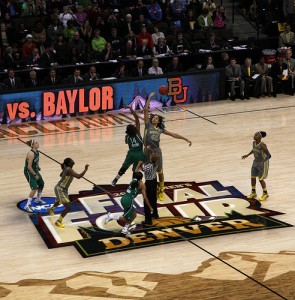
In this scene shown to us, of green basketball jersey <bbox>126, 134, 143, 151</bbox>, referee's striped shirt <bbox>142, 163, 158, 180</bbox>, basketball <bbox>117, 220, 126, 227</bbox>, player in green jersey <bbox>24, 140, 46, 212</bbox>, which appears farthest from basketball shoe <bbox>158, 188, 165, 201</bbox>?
player in green jersey <bbox>24, 140, 46, 212</bbox>

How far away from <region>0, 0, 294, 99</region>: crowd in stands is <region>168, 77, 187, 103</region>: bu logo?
553mm

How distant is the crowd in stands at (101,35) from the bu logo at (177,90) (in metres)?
0.55

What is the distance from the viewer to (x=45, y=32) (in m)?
29.8

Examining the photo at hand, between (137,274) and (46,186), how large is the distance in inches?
220

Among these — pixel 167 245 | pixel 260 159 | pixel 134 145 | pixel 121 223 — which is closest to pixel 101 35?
pixel 134 145

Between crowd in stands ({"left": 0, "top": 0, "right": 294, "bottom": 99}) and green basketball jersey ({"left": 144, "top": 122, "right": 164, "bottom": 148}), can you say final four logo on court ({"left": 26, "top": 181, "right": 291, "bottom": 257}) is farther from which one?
crowd in stands ({"left": 0, "top": 0, "right": 294, "bottom": 99})

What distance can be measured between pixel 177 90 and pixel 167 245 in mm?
11909

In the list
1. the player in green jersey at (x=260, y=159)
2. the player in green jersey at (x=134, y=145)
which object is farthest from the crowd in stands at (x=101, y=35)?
the player in green jersey at (x=260, y=159)

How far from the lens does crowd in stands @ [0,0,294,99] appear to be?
1112 inches

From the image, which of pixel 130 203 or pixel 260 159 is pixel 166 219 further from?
pixel 260 159

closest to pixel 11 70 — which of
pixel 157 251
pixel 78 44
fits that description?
pixel 78 44

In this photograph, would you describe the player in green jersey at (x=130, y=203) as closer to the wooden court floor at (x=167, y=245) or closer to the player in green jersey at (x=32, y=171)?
the wooden court floor at (x=167, y=245)

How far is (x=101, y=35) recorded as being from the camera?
100 feet

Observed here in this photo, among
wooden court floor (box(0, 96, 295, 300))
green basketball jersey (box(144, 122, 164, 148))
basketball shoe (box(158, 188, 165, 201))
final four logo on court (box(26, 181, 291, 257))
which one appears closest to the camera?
wooden court floor (box(0, 96, 295, 300))
